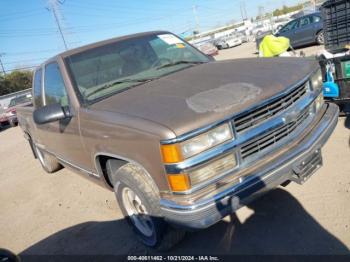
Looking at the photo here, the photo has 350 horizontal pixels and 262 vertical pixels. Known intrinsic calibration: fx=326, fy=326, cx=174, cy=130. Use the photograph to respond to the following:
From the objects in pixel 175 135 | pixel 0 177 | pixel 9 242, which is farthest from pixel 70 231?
pixel 0 177

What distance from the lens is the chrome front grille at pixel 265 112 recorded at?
2.43 meters

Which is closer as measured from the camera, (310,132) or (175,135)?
(175,135)

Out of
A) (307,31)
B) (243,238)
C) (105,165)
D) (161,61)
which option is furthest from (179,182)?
(307,31)

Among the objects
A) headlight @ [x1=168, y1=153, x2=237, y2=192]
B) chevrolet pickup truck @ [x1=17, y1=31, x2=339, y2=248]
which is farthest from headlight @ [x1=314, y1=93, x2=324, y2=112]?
headlight @ [x1=168, y1=153, x2=237, y2=192]

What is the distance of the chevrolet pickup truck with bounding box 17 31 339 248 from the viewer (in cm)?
232

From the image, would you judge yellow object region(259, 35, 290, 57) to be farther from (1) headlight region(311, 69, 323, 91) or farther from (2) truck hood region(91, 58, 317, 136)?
(1) headlight region(311, 69, 323, 91)

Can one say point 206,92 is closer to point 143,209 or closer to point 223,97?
point 223,97

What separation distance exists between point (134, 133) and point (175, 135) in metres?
0.40

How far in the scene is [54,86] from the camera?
401cm

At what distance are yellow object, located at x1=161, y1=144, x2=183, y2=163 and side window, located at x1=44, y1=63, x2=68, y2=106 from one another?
174 centimetres

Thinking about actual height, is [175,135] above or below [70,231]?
above

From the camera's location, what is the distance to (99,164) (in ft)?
10.8

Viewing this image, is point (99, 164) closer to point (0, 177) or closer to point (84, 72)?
point (84, 72)

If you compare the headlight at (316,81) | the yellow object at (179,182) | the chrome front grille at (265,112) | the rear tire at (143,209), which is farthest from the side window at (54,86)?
the headlight at (316,81)
